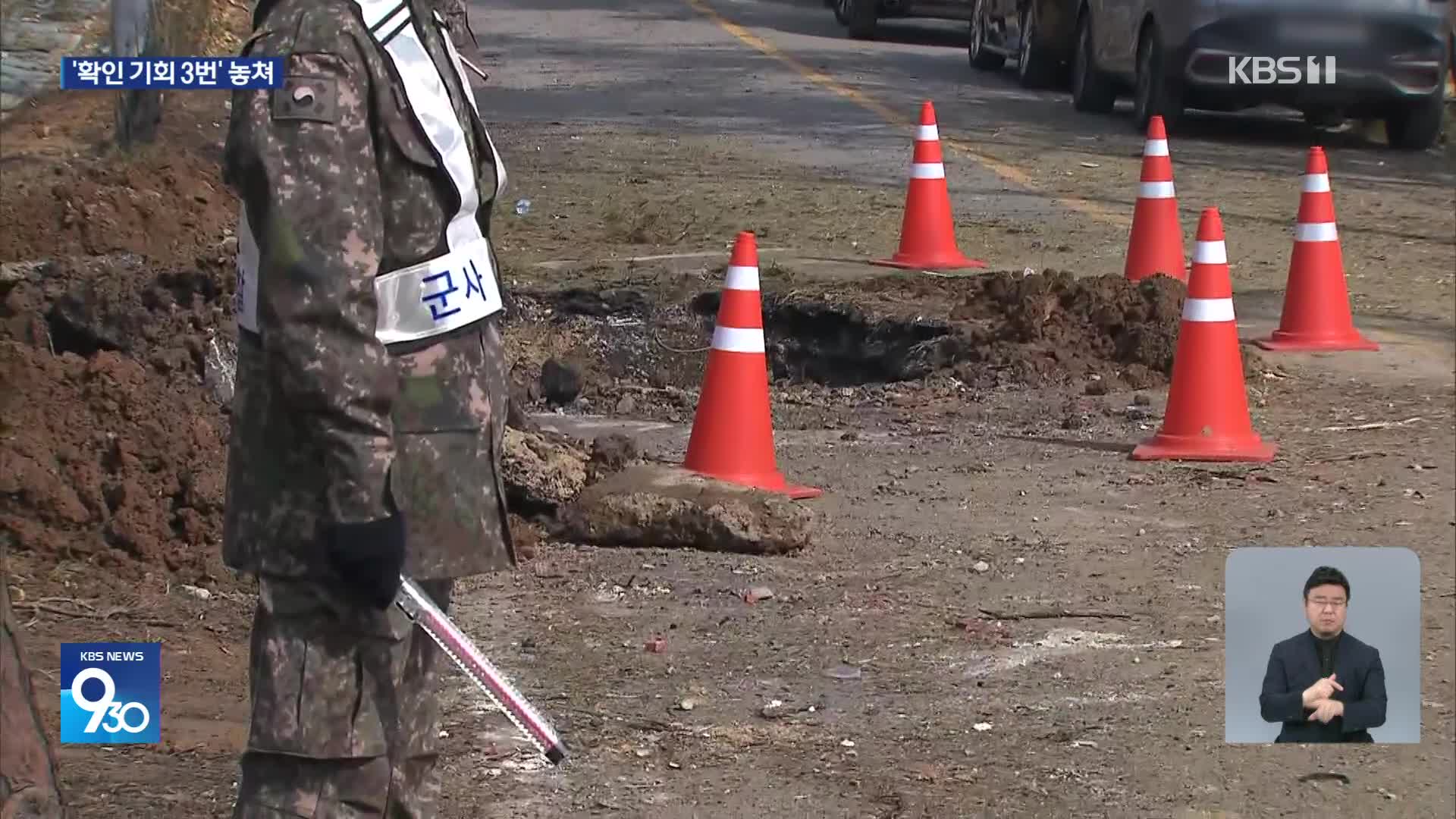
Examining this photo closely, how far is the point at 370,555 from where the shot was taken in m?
3.17

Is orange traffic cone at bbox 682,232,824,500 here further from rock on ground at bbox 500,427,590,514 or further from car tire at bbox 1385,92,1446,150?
car tire at bbox 1385,92,1446,150

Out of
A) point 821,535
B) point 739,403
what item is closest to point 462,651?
point 821,535

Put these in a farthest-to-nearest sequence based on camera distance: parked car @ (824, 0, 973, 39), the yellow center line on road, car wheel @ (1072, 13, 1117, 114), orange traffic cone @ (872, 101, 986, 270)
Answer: parked car @ (824, 0, 973, 39) < car wheel @ (1072, 13, 1117, 114) < the yellow center line on road < orange traffic cone @ (872, 101, 986, 270)

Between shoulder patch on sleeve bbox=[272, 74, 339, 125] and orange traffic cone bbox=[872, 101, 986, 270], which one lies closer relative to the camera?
shoulder patch on sleeve bbox=[272, 74, 339, 125]

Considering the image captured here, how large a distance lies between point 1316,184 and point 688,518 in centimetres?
364

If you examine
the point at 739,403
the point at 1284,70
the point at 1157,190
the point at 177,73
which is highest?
the point at 1284,70

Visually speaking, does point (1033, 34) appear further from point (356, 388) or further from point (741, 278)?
point (356, 388)

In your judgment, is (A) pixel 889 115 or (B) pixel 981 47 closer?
(A) pixel 889 115

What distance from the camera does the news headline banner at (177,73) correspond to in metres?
3.19

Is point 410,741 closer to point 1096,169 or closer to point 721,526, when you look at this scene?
point 721,526

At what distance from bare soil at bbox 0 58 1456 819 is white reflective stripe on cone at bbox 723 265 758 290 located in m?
0.68

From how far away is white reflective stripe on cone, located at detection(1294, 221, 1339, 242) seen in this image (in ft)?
29.2

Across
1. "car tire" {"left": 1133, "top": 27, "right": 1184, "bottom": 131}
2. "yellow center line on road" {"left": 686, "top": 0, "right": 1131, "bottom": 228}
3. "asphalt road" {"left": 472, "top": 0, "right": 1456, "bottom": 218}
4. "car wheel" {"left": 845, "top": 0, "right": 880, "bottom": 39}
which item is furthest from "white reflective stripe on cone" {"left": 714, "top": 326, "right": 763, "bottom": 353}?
"car wheel" {"left": 845, "top": 0, "right": 880, "bottom": 39}

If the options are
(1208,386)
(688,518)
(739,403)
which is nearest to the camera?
(688,518)
